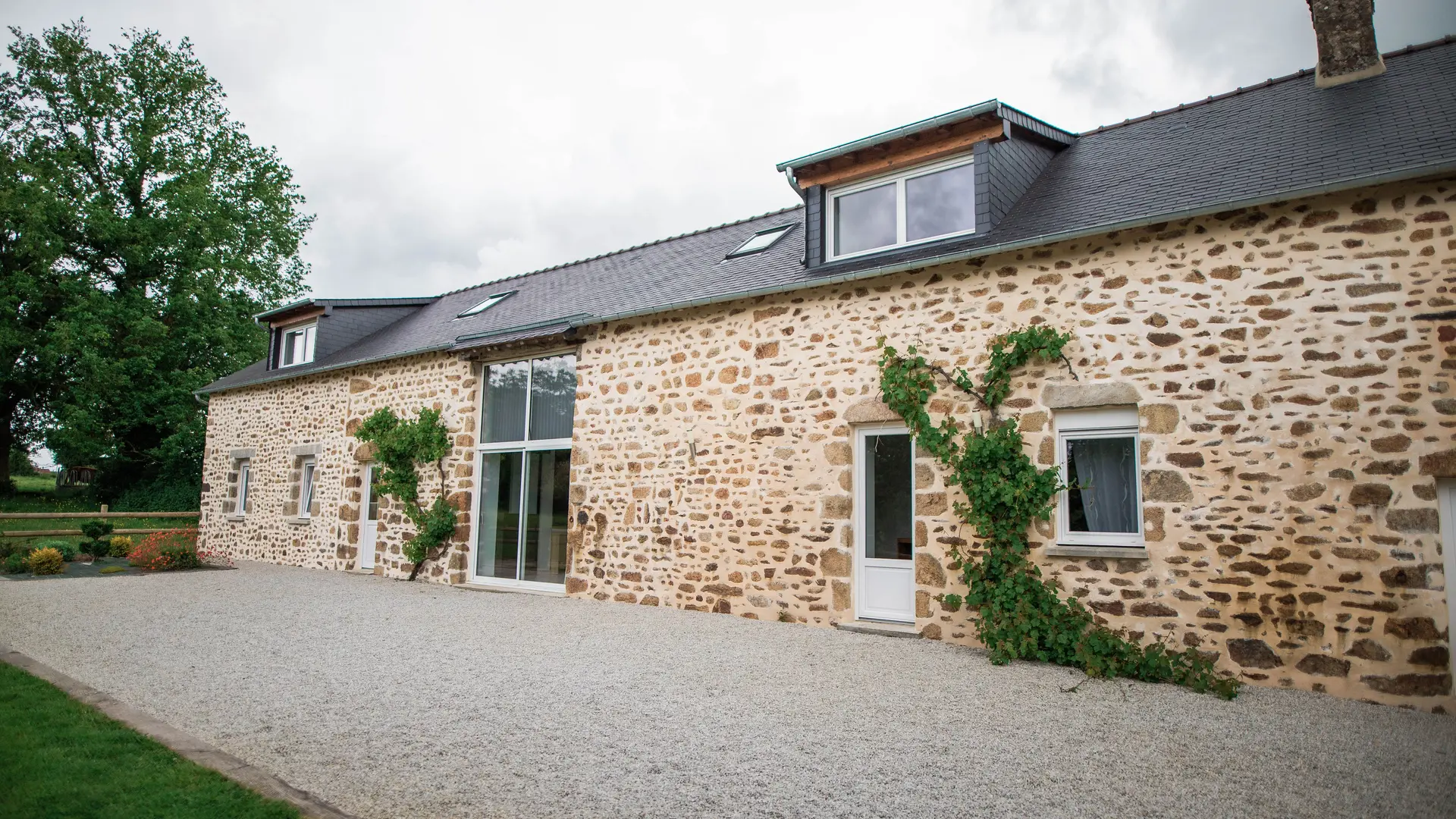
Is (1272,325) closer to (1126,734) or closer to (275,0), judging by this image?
(1126,734)

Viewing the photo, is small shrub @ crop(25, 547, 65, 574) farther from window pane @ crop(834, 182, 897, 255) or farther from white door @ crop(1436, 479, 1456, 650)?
white door @ crop(1436, 479, 1456, 650)

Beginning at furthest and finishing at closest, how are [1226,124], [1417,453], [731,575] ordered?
[731,575] < [1226,124] < [1417,453]

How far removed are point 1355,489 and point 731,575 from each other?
5.35 meters

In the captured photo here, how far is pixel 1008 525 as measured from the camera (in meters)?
6.39

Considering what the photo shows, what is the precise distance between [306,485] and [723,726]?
12.9 metres

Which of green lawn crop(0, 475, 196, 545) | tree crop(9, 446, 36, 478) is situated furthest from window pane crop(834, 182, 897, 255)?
tree crop(9, 446, 36, 478)

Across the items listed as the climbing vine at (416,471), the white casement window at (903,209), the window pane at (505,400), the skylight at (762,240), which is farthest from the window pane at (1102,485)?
the climbing vine at (416,471)

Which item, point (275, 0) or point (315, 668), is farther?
point (275, 0)

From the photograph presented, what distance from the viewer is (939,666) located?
5.80 metres

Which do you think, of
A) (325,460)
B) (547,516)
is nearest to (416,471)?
(547,516)

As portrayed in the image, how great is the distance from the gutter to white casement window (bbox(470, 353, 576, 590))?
6.94 feet

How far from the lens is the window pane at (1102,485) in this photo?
20.2 feet

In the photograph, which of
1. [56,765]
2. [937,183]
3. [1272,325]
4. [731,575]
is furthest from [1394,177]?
[56,765]

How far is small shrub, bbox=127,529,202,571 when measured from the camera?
1221cm
